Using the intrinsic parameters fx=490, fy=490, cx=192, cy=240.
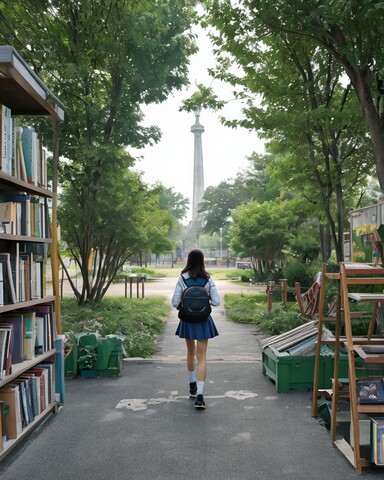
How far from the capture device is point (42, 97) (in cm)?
473

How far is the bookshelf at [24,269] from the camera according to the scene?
13.3 ft

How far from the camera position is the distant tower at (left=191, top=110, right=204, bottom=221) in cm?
9800

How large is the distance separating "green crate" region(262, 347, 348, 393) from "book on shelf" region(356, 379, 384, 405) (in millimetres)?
1926

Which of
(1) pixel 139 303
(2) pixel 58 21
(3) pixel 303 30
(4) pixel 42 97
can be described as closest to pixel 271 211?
(1) pixel 139 303

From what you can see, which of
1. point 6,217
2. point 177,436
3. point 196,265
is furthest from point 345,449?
point 6,217

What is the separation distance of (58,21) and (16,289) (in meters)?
8.64

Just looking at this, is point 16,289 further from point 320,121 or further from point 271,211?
point 271,211

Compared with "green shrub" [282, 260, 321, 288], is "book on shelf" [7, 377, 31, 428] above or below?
below

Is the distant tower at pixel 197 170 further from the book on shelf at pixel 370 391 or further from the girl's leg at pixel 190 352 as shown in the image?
the book on shelf at pixel 370 391

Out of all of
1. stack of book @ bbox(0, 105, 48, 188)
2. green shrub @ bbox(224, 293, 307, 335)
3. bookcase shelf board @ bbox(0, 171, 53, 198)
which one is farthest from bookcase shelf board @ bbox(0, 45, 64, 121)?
green shrub @ bbox(224, 293, 307, 335)

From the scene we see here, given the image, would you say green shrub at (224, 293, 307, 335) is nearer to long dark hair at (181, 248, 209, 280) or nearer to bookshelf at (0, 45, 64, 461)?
long dark hair at (181, 248, 209, 280)

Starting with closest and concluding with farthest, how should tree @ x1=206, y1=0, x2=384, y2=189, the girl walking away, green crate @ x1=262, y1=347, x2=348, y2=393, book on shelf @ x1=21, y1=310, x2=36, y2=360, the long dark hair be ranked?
book on shelf @ x1=21, y1=310, x2=36, y2=360, the girl walking away, the long dark hair, green crate @ x1=262, y1=347, x2=348, y2=393, tree @ x1=206, y1=0, x2=384, y2=189

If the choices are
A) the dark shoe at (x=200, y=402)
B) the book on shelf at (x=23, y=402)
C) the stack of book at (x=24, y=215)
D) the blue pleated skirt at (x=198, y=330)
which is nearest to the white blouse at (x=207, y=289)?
the blue pleated skirt at (x=198, y=330)

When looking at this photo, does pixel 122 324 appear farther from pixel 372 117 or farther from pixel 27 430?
pixel 372 117
